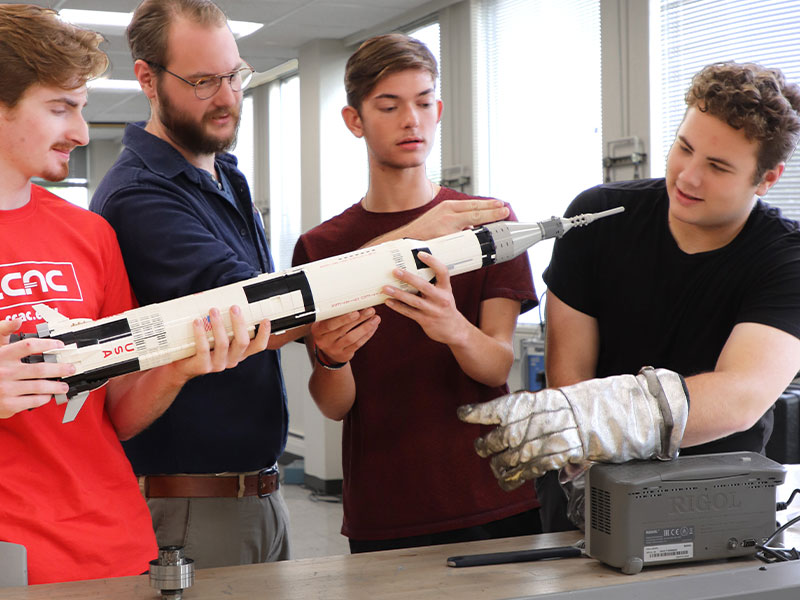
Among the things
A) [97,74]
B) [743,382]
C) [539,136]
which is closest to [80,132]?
[97,74]

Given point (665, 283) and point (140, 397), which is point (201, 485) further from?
point (665, 283)

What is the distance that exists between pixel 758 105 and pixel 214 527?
130 cm

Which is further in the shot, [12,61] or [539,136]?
[539,136]

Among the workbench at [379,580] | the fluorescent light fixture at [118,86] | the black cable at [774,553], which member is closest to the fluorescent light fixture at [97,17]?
the fluorescent light fixture at [118,86]

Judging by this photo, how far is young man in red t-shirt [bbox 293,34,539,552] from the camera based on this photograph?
1.64 m

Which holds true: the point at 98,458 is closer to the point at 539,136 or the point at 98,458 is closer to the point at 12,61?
the point at 12,61

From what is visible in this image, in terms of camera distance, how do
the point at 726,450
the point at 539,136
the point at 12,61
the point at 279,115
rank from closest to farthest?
1. the point at 12,61
2. the point at 726,450
3. the point at 539,136
4. the point at 279,115

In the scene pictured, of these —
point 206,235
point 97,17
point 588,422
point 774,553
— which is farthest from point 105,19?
point 774,553

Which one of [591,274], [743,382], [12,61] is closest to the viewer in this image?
[12,61]

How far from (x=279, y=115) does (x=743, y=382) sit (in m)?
5.99

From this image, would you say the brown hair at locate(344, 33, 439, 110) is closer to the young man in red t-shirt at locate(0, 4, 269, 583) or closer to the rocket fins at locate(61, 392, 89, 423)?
the young man in red t-shirt at locate(0, 4, 269, 583)

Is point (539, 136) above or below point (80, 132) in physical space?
above

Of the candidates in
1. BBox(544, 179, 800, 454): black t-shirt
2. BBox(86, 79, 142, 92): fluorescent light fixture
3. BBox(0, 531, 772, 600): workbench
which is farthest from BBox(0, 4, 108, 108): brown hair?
BBox(86, 79, 142, 92): fluorescent light fixture

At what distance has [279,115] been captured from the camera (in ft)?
22.8
